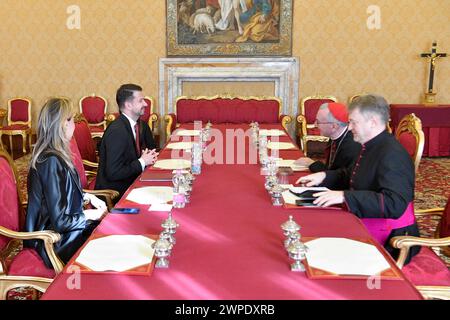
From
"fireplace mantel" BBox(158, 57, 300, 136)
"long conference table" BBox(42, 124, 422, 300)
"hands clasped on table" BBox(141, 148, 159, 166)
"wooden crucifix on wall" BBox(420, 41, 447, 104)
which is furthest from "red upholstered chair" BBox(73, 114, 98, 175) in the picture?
"wooden crucifix on wall" BBox(420, 41, 447, 104)

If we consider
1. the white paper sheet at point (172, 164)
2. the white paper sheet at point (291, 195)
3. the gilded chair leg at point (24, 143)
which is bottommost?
the gilded chair leg at point (24, 143)

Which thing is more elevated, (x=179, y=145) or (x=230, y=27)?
(x=230, y=27)

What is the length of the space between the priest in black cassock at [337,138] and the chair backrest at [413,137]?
0.29 metres

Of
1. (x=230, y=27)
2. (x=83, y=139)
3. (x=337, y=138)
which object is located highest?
(x=230, y=27)

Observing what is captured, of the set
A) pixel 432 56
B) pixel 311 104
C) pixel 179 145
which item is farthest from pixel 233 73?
pixel 179 145

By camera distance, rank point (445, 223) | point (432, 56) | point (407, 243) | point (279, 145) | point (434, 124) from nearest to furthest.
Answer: point (407, 243)
point (445, 223)
point (279, 145)
point (434, 124)
point (432, 56)

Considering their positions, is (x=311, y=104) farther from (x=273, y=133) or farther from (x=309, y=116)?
(x=273, y=133)

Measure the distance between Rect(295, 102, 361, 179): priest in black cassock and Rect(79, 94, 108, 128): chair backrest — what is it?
210 inches

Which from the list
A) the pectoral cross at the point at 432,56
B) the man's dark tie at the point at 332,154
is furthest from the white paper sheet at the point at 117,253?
the pectoral cross at the point at 432,56

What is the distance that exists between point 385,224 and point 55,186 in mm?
1546

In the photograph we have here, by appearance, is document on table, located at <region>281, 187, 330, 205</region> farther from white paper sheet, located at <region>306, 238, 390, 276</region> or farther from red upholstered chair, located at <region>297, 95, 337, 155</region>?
red upholstered chair, located at <region>297, 95, 337, 155</region>

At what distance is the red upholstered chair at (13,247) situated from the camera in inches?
83.9

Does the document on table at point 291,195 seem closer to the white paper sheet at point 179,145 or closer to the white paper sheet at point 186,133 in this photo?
the white paper sheet at point 179,145

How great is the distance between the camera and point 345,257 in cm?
163
